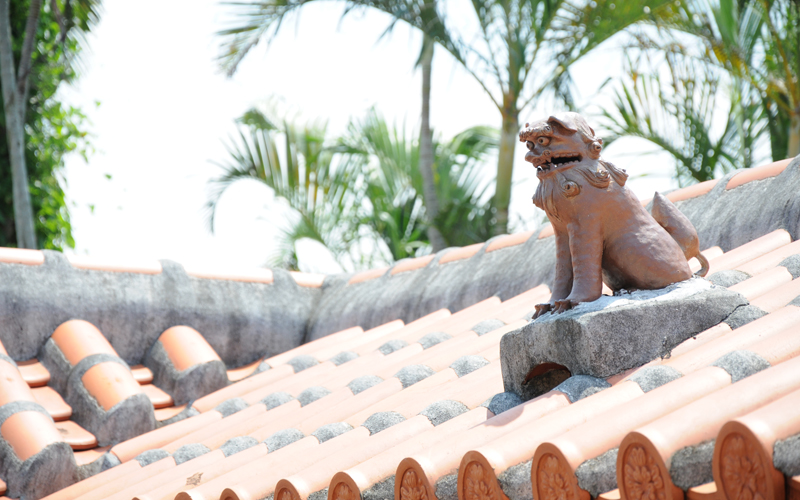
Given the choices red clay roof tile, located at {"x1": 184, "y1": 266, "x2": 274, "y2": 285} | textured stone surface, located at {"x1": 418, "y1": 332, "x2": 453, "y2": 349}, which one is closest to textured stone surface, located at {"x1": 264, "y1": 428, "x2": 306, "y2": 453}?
textured stone surface, located at {"x1": 418, "y1": 332, "x2": 453, "y2": 349}

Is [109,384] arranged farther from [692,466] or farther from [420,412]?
[692,466]

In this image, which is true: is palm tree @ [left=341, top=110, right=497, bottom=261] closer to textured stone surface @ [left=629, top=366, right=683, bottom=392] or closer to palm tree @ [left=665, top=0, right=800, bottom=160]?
A: palm tree @ [left=665, top=0, right=800, bottom=160]

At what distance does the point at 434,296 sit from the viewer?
506 cm

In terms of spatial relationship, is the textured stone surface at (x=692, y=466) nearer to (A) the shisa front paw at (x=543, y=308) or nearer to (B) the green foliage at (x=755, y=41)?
(A) the shisa front paw at (x=543, y=308)

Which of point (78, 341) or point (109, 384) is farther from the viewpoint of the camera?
point (78, 341)

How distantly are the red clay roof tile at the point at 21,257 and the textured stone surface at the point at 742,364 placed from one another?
3.93 metres

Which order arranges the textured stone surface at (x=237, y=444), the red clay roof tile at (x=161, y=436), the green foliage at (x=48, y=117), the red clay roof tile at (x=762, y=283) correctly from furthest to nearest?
the green foliage at (x=48, y=117) → the red clay roof tile at (x=161, y=436) → the textured stone surface at (x=237, y=444) → the red clay roof tile at (x=762, y=283)

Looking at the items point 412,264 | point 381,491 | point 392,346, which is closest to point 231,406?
point 392,346

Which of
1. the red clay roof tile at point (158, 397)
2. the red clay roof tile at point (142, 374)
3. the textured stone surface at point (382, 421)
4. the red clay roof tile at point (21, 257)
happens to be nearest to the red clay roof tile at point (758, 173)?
the textured stone surface at point (382, 421)

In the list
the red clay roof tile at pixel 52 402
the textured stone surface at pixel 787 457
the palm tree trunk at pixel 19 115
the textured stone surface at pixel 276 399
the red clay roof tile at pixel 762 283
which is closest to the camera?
the textured stone surface at pixel 787 457

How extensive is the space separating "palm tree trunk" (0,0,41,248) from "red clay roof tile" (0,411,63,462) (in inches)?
209

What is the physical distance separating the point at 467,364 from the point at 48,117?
9.70m

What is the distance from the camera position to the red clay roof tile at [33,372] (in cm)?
423

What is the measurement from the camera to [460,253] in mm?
5254
